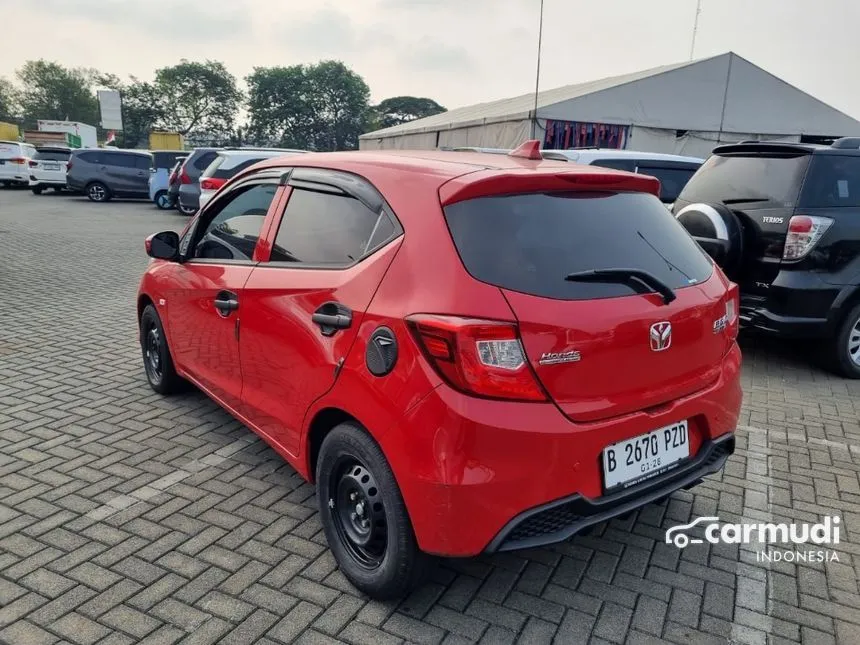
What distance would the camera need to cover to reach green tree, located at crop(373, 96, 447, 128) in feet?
348

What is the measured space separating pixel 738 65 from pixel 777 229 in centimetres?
1523

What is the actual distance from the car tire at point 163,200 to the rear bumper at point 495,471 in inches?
765

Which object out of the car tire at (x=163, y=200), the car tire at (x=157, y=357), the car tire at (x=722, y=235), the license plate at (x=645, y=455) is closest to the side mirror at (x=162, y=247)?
the car tire at (x=157, y=357)

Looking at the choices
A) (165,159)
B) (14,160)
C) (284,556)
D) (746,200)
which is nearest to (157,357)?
(284,556)

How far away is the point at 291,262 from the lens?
2.82 m

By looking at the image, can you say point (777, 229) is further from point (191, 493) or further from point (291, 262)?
point (191, 493)

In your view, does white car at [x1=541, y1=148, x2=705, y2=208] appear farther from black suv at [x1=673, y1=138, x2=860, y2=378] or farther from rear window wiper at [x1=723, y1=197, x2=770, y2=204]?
black suv at [x1=673, y1=138, x2=860, y2=378]

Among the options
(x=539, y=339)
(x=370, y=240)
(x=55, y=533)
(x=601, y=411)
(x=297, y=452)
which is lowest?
(x=55, y=533)

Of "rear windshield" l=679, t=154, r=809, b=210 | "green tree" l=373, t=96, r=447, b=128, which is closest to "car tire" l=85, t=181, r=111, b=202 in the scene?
"rear windshield" l=679, t=154, r=809, b=210

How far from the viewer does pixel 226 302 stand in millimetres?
3199

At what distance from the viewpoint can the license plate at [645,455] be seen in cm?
222

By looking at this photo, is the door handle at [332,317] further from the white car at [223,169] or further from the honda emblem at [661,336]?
the white car at [223,169]

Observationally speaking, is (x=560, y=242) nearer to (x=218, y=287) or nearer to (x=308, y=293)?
(x=308, y=293)

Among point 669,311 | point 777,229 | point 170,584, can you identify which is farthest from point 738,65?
point 170,584
